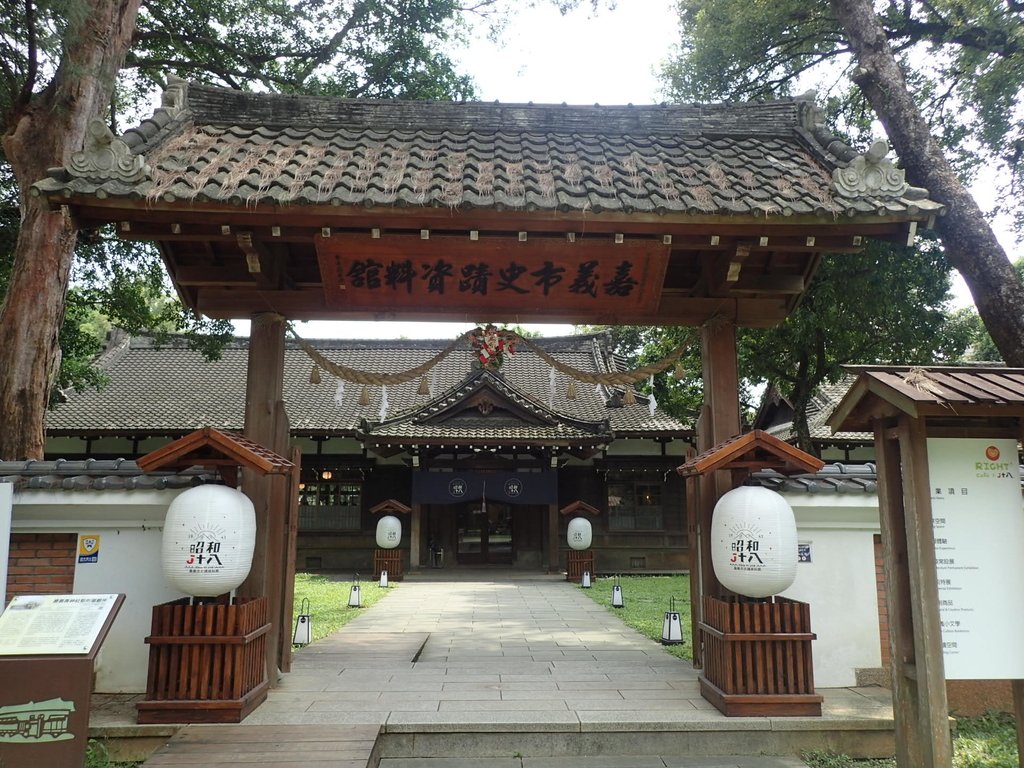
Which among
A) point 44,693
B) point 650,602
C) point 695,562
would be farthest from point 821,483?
point 650,602

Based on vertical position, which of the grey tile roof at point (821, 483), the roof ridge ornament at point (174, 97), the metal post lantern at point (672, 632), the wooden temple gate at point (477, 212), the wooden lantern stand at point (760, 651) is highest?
the roof ridge ornament at point (174, 97)

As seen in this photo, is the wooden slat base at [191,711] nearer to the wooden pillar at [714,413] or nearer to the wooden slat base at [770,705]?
the wooden slat base at [770,705]

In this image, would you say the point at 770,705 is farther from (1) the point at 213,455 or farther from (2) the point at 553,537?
(2) the point at 553,537

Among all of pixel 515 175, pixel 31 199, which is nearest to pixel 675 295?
pixel 515 175

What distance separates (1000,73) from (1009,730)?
29.1 ft

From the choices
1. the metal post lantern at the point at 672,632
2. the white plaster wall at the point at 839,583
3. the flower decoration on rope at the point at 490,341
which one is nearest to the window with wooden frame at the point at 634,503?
the metal post lantern at the point at 672,632

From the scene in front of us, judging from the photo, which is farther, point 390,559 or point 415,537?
point 415,537

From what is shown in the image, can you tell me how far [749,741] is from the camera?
16.9 feet

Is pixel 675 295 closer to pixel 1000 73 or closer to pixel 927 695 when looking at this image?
pixel 927 695

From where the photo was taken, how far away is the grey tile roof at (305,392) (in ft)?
60.0

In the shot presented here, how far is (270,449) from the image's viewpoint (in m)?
6.43

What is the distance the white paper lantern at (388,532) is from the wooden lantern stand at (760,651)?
459 inches

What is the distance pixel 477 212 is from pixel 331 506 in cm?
1529

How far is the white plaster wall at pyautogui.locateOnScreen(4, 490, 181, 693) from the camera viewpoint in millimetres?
5945
